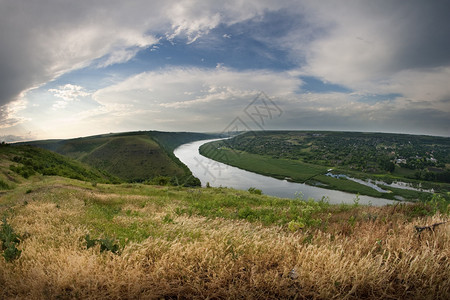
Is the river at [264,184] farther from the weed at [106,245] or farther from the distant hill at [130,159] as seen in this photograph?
the weed at [106,245]

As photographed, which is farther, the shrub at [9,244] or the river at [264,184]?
the river at [264,184]

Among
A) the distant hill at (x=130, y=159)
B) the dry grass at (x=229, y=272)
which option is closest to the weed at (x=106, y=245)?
the dry grass at (x=229, y=272)

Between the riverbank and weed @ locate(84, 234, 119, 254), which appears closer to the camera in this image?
weed @ locate(84, 234, 119, 254)

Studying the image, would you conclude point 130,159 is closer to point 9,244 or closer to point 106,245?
point 9,244

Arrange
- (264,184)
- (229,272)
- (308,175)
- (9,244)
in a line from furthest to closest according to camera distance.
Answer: (308,175), (264,184), (9,244), (229,272)

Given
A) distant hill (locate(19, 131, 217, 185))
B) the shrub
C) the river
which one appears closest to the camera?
the shrub

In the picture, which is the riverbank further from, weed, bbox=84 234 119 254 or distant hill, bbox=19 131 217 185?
weed, bbox=84 234 119 254

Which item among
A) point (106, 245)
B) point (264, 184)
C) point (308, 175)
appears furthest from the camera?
point (308, 175)

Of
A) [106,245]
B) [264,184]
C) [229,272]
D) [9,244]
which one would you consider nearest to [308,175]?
[264,184]

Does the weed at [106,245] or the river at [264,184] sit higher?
the weed at [106,245]

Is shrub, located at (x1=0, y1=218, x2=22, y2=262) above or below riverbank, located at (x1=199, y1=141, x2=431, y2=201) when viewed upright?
above

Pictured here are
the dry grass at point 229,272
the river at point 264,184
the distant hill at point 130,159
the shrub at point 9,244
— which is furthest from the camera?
the distant hill at point 130,159

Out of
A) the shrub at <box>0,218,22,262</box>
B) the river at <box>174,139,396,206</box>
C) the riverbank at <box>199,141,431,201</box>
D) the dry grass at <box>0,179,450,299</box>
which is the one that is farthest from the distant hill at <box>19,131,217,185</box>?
the dry grass at <box>0,179,450,299</box>

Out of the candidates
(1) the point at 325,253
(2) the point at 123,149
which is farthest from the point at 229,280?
(2) the point at 123,149
